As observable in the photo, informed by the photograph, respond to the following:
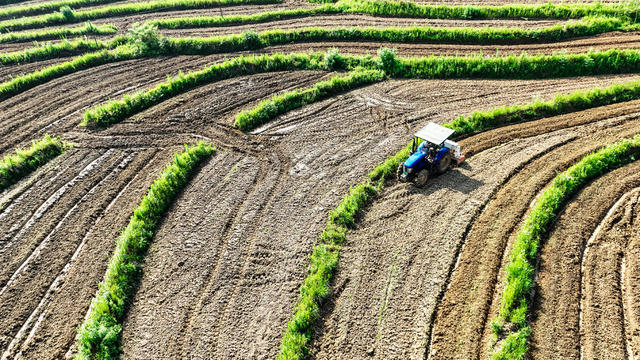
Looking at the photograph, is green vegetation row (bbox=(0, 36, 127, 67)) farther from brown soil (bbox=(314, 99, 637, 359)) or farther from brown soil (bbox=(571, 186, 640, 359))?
brown soil (bbox=(571, 186, 640, 359))

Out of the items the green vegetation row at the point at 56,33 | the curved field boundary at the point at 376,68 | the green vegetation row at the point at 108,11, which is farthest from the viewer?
the green vegetation row at the point at 108,11

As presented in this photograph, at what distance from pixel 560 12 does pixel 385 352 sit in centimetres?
3142

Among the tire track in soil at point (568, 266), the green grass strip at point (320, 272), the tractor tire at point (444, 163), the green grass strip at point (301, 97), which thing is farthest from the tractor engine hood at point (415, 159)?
the green grass strip at point (301, 97)

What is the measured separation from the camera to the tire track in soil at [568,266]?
13734 mm

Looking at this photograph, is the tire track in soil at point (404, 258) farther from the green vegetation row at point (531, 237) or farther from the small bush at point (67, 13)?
the small bush at point (67, 13)

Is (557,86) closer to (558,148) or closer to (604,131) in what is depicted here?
(604,131)

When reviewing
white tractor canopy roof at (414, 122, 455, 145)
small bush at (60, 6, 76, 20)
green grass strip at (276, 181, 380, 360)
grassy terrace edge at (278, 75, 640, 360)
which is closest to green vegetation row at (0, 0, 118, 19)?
small bush at (60, 6, 76, 20)

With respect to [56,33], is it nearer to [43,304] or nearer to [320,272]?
[43,304]

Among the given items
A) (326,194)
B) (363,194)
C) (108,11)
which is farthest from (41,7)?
(363,194)

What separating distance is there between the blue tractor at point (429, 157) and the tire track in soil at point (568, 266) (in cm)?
516

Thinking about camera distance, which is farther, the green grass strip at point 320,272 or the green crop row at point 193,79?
the green crop row at point 193,79

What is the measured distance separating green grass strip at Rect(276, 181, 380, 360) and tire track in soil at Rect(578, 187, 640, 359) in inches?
327

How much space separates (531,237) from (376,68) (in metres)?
16.6

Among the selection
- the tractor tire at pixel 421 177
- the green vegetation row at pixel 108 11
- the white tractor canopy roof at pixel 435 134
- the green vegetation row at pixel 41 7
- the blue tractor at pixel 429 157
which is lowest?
the tractor tire at pixel 421 177
